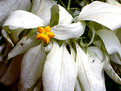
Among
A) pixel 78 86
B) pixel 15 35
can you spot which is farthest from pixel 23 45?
pixel 78 86

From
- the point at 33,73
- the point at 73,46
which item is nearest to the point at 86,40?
the point at 73,46

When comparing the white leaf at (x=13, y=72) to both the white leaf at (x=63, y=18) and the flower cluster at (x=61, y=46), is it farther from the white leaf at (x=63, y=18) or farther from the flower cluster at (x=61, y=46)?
the white leaf at (x=63, y=18)

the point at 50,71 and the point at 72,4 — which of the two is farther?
the point at 72,4

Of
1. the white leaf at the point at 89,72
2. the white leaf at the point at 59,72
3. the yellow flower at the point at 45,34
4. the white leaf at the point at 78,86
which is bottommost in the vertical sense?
the white leaf at the point at 78,86

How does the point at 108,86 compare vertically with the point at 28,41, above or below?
below

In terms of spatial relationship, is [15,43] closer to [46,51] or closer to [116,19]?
[46,51]

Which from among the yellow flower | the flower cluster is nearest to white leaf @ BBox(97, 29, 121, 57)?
the flower cluster

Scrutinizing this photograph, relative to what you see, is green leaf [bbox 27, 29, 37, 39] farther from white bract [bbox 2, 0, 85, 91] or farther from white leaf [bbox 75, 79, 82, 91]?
white leaf [bbox 75, 79, 82, 91]

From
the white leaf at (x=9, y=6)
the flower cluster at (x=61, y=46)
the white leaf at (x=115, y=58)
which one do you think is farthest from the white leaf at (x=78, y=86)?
the white leaf at (x=9, y=6)
